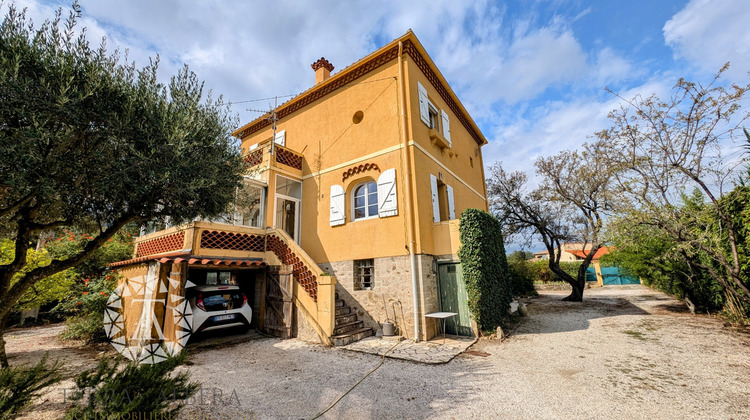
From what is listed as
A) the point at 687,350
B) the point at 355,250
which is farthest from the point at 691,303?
the point at 355,250

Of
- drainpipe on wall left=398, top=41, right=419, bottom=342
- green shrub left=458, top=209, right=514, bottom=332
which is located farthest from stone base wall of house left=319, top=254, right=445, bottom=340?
green shrub left=458, top=209, right=514, bottom=332

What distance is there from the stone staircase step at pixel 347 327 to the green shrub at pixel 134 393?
4592mm

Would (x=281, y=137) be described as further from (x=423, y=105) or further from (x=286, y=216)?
(x=423, y=105)

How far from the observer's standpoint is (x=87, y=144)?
4258 millimetres

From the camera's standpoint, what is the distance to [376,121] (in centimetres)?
970

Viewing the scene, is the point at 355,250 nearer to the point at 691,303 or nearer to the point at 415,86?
the point at 415,86

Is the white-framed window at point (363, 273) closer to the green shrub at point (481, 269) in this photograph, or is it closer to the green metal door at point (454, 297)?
the green metal door at point (454, 297)

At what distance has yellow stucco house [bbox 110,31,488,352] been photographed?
788cm

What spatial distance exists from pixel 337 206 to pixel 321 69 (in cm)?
666

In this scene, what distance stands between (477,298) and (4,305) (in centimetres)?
881

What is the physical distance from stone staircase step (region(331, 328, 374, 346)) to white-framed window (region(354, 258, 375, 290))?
127 cm

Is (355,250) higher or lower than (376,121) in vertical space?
lower

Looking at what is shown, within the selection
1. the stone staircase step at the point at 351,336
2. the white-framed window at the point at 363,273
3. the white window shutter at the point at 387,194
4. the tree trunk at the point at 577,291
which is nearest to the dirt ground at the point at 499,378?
the stone staircase step at the point at 351,336

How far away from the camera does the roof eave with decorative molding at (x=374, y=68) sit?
9531 mm
